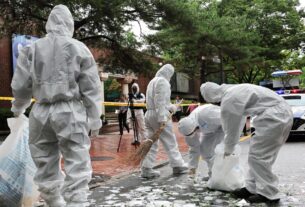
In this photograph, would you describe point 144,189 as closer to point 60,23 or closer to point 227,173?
point 227,173

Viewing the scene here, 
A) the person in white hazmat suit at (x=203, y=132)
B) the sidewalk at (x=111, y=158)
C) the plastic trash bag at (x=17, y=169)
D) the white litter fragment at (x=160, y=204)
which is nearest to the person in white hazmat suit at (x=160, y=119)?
the person in white hazmat suit at (x=203, y=132)

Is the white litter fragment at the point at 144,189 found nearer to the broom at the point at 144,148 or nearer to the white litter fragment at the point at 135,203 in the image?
the white litter fragment at the point at 135,203

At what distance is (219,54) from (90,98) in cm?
1897

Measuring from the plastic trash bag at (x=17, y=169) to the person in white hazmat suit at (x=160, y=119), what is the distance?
2.94m

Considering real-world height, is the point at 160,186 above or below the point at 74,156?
below

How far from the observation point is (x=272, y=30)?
31016 millimetres

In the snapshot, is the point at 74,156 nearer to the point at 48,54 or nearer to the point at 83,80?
the point at 83,80

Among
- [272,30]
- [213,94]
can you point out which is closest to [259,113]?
[213,94]

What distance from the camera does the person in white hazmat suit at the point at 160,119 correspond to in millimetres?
7770

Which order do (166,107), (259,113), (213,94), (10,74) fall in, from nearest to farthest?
(259,113) < (213,94) < (166,107) < (10,74)

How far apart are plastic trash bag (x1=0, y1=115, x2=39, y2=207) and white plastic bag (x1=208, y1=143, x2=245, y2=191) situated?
244 centimetres

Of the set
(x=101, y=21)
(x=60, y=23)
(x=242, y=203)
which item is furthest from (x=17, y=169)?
(x=101, y=21)

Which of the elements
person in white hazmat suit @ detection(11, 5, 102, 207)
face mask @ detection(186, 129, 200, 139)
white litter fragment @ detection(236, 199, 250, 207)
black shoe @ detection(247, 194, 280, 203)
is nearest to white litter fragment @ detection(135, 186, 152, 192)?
face mask @ detection(186, 129, 200, 139)

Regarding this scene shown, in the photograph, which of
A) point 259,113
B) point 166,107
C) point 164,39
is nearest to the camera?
point 259,113
